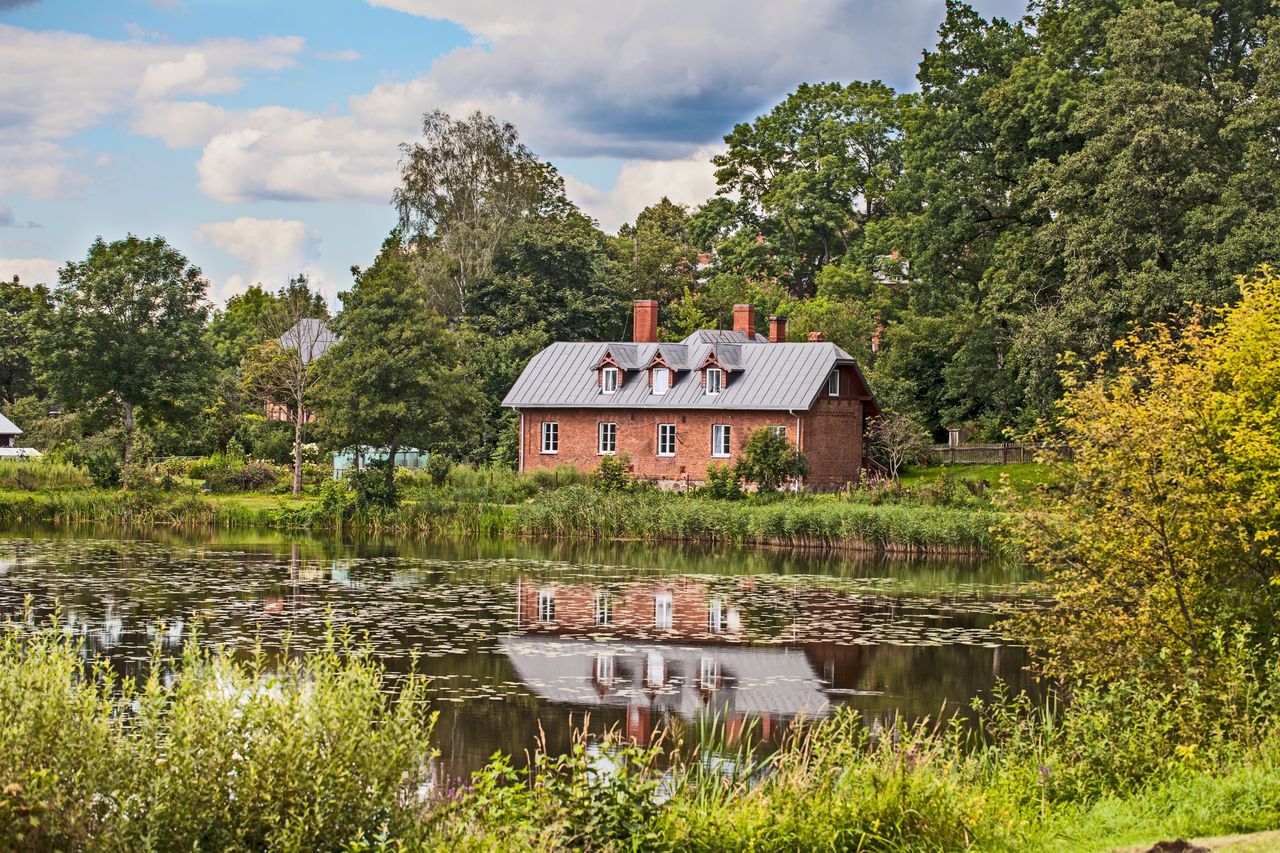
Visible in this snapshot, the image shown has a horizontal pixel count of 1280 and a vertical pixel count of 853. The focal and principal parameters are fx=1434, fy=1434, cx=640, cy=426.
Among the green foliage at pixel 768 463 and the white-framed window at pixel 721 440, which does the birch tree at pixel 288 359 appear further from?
the green foliage at pixel 768 463

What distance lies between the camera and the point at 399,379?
128ft

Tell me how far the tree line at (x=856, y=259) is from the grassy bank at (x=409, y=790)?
74.6ft

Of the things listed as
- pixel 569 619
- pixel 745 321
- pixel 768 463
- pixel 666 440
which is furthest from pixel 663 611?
pixel 745 321

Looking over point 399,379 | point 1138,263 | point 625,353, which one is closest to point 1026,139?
point 1138,263

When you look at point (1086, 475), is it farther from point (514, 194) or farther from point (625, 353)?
point (514, 194)

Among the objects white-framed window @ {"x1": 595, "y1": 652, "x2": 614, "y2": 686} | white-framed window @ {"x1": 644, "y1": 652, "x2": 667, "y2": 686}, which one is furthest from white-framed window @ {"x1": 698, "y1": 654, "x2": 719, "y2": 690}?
white-framed window @ {"x1": 595, "y1": 652, "x2": 614, "y2": 686}

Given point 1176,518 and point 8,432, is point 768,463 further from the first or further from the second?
point 8,432

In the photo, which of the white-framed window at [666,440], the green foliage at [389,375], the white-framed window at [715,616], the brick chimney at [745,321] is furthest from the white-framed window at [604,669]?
the brick chimney at [745,321]

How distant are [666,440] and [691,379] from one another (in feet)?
6.90

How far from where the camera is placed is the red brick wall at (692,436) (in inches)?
1736

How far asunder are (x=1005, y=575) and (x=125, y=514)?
74.6 ft

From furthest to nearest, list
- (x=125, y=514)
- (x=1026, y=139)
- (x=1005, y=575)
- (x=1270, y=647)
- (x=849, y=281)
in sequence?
(x=849, y=281)
(x=1026, y=139)
(x=125, y=514)
(x=1005, y=575)
(x=1270, y=647)

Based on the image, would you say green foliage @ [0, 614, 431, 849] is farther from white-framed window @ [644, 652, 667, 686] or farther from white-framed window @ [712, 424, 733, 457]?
white-framed window @ [712, 424, 733, 457]

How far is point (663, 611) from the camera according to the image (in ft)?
75.0
